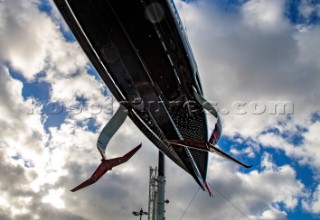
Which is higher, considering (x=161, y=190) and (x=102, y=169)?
(x=161, y=190)

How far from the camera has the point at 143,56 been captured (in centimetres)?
1287

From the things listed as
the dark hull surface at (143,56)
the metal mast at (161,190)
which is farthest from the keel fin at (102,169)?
→ the metal mast at (161,190)

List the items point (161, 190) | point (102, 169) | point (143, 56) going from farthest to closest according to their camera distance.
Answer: point (161, 190), point (102, 169), point (143, 56)

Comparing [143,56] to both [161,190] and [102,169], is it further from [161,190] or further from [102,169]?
[161,190]

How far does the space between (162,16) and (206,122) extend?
8502mm

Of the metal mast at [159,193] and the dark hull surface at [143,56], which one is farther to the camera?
the metal mast at [159,193]

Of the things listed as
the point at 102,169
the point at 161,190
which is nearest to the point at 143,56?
the point at 102,169

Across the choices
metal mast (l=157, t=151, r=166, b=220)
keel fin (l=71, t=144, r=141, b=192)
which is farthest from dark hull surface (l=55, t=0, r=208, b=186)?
keel fin (l=71, t=144, r=141, b=192)

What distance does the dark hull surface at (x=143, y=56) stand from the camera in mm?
11195

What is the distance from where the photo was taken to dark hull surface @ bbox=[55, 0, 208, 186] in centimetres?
1120

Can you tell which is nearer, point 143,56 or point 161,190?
point 143,56

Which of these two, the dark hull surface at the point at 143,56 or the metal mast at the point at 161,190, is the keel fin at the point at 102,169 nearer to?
the dark hull surface at the point at 143,56

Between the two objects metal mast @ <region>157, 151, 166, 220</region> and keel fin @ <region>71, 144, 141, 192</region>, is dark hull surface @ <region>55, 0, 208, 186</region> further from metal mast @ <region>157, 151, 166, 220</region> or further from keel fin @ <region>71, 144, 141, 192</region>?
keel fin @ <region>71, 144, 141, 192</region>

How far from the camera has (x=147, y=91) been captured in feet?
48.2
